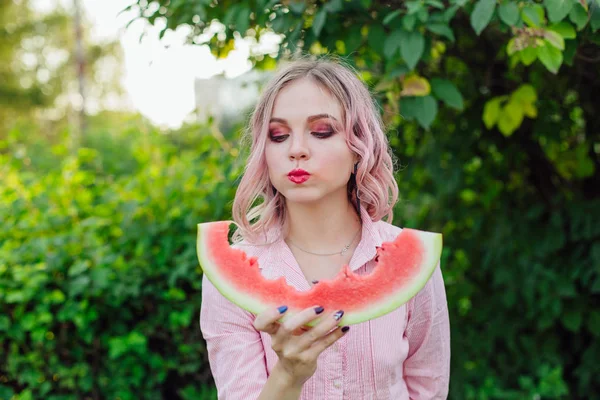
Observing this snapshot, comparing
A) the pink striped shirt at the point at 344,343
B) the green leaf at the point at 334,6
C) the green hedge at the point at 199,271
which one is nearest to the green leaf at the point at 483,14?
the green leaf at the point at 334,6

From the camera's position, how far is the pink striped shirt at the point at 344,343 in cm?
157

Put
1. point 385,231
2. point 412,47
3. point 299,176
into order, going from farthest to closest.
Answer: point 412,47 < point 385,231 < point 299,176

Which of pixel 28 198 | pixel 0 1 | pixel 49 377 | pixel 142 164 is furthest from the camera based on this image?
pixel 0 1

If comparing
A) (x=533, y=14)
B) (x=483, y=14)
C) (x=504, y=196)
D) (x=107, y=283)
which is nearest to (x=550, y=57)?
(x=533, y=14)

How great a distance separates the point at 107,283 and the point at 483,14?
6.70 feet

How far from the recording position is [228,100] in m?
5.75

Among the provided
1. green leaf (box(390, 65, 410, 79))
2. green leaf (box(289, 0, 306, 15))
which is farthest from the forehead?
green leaf (box(289, 0, 306, 15))

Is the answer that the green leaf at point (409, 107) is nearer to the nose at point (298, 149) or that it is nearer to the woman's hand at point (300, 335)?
the nose at point (298, 149)

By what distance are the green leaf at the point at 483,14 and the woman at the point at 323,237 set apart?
0.47 metres

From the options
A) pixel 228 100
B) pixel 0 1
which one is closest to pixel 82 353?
pixel 228 100

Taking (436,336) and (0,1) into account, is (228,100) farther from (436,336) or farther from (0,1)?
(0,1)

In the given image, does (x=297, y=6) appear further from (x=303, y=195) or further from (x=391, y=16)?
(x=303, y=195)

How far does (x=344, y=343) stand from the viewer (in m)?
1.58

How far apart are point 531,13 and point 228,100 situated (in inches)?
164
